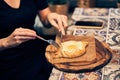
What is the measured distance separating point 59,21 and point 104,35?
234 millimetres

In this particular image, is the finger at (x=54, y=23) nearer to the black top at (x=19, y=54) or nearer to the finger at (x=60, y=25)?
the finger at (x=60, y=25)

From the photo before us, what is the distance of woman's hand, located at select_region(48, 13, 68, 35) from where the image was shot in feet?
4.00

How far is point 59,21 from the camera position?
4.09ft

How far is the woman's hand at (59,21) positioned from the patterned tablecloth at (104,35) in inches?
2.8

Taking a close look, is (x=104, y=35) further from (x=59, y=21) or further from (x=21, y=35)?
(x=21, y=35)

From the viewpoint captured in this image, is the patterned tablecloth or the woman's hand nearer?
the patterned tablecloth

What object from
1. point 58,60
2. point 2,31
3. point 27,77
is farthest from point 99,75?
point 2,31

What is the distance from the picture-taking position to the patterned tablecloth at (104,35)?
38.3 inches

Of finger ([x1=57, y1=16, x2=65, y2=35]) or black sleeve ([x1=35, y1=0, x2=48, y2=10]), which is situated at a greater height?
finger ([x1=57, y1=16, x2=65, y2=35])

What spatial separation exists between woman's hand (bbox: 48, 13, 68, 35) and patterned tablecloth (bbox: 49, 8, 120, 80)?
7cm

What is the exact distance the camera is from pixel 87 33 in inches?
50.5

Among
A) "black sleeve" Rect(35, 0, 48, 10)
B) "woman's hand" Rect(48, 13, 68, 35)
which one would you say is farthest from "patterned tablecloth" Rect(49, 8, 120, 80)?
"black sleeve" Rect(35, 0, 48, 10)

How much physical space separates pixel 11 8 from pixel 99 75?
0.57 meters

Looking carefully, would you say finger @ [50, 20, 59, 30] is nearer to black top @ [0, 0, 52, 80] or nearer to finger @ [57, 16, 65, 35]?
finger @ [57, 16, 65, 35]
